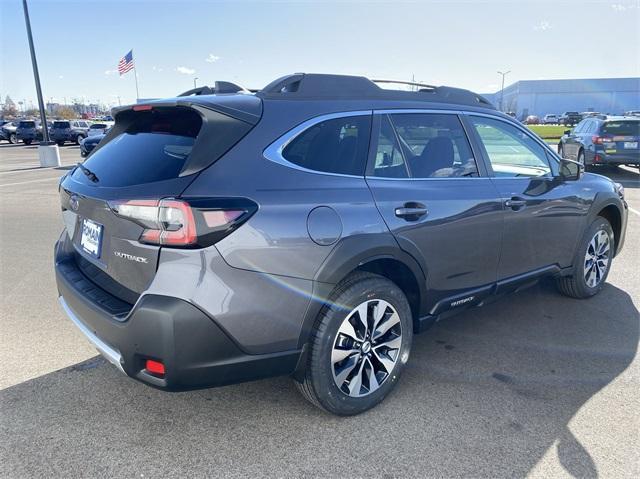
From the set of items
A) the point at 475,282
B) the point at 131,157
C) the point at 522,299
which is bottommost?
the point at 522,299

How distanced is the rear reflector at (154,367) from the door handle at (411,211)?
4.90 ft

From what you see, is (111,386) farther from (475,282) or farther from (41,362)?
(475,282)

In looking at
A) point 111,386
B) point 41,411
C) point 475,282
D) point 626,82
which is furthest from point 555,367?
point 626,82

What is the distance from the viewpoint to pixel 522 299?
4.64 m

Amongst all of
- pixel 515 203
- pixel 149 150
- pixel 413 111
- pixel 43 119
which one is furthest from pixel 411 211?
pixel 43 119

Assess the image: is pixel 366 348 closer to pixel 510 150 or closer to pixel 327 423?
pixel 327 423

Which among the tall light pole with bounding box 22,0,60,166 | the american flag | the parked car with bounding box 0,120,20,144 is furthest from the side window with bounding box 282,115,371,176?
the parked car with bounding box 0,120,20,144

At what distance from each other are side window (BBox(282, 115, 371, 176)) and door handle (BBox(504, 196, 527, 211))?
1.29m

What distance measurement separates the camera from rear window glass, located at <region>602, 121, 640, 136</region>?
1344 centimetres

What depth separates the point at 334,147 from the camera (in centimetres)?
269

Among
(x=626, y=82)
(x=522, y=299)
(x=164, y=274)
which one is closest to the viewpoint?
(x=164, y=274)

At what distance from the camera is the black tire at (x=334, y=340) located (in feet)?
8.34

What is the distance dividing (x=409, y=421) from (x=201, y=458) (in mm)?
1141

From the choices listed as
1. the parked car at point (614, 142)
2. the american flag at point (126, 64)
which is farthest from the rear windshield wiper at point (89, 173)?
the american flag at point (126, 64)
